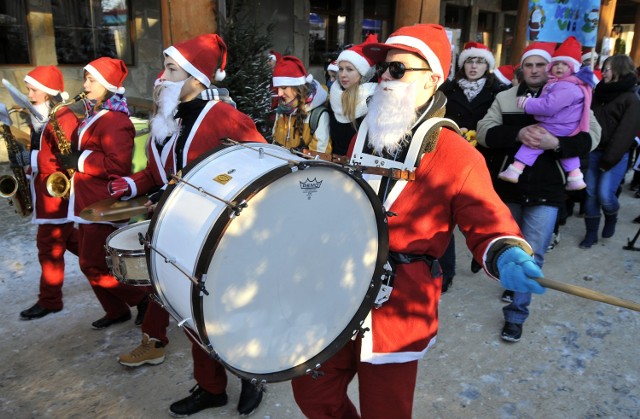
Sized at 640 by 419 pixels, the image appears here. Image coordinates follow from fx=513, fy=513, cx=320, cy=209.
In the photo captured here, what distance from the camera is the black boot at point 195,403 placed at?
2775mm

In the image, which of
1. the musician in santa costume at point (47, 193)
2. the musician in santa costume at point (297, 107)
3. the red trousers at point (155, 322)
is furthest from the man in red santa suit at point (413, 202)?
the musician in santa costume at point (47, 193)

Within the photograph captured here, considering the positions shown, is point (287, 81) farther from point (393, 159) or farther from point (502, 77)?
point (502, 77)

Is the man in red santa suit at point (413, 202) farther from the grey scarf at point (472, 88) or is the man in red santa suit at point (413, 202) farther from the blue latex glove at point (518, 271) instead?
the grey scarf at point (472, 88)

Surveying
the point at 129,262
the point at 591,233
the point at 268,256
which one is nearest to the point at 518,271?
the point at 268,256

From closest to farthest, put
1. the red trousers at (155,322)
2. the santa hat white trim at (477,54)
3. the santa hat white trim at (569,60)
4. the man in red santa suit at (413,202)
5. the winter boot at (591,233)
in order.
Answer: the man in red santa suit at (413,202), the red trousers at (155,322), the santa hat white trim at (569,60), the santa hat white trim at (477,54), the winter boot at (591,233)

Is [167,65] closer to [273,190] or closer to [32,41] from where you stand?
[273,190]

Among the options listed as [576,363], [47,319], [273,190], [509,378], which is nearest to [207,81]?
[273,190]

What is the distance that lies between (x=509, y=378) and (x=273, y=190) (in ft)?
7.54

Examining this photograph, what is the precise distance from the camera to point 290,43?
10695 mm

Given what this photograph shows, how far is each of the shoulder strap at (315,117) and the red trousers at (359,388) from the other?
2.52 meters

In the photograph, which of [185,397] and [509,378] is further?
[509,378]

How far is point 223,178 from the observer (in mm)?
1707

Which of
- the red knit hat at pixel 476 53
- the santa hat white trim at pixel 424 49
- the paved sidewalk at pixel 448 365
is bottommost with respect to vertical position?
the paved sidewalk at pixel 448 365

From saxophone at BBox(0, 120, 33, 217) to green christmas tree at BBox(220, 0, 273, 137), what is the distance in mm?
3169
